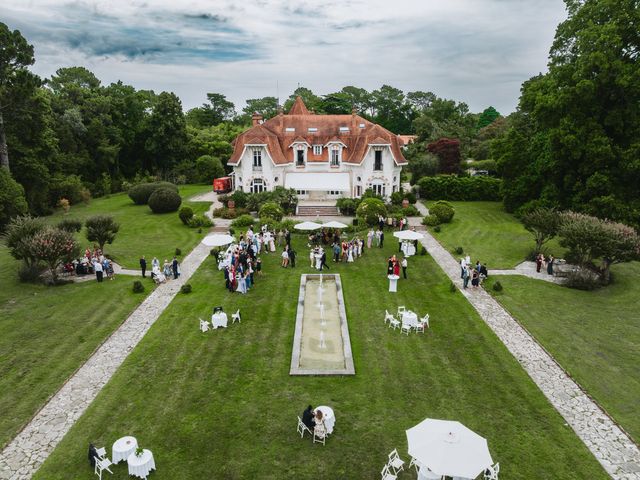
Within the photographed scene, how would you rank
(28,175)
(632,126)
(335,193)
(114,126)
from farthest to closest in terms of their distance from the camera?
(114,126)
(335,193)
(28,175)
(632,126)

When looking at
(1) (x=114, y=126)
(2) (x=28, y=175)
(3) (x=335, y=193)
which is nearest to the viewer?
(2) (x=28, y=175)

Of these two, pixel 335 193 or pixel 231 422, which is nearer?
pixel 231 422

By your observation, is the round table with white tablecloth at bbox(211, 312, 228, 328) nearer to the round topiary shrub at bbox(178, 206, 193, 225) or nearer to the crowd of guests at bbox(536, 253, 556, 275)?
the crowd of guests at bbox(536, 253, 556, 275)

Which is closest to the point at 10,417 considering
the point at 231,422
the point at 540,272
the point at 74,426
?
the point at 74,426

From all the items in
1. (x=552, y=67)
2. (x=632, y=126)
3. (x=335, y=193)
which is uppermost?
(x=552, y=67)

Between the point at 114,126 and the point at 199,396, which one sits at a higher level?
the point at 114,126

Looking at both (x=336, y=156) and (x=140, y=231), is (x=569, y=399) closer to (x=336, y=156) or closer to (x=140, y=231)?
(x=140, y=231)

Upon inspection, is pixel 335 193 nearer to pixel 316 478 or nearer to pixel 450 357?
pixel 450 357

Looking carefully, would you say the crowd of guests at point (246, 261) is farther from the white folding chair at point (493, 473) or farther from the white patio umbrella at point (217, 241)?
the white folding chair at point (493, 473)
